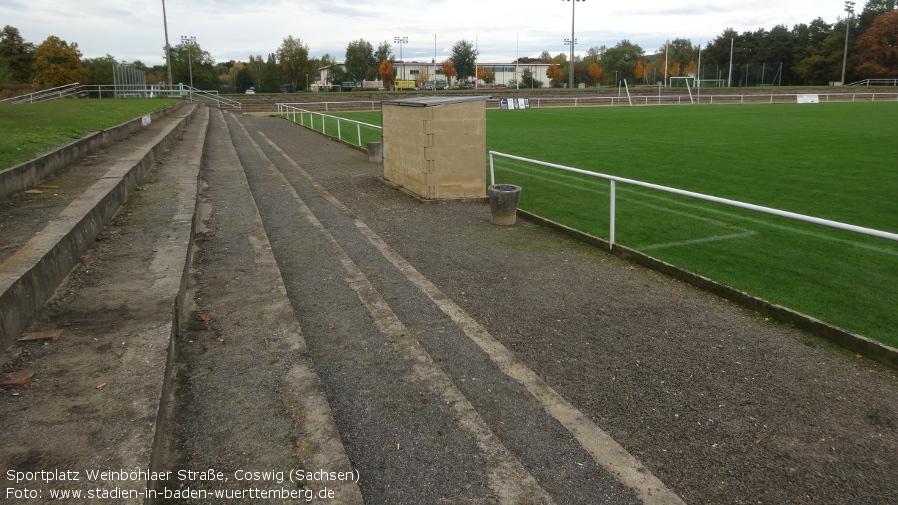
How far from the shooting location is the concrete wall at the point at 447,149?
35.4ft

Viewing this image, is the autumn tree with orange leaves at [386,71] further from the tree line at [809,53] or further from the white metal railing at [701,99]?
the white metal railing at [701,99]

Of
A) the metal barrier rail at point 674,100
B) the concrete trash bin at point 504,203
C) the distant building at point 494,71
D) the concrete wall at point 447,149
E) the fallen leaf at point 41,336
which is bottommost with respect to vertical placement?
the fallen leaf at point 41,336

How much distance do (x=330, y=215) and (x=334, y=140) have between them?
12.5m

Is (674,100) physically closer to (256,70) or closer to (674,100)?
(674,100)

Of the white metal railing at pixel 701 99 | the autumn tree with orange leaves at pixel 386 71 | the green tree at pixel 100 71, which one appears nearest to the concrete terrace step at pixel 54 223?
the white metal railing at pixel 701 99

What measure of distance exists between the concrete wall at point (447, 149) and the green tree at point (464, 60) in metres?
102

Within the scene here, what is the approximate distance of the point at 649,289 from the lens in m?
6.44

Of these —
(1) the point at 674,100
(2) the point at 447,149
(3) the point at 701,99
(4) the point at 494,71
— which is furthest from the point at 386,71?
(2) the point at 447,149

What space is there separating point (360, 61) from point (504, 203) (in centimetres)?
9851

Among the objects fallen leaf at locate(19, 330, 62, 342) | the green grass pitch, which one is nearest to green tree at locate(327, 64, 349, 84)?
the green grass pitch

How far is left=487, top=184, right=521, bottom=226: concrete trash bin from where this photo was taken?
9.12 meters

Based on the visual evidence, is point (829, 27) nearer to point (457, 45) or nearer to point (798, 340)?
point (457, 45)

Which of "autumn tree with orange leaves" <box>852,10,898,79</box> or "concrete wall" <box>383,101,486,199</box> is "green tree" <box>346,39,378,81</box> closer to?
"autumn tree with orange leaves" <box>852,10,898,79</box>

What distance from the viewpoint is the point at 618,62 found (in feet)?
406
